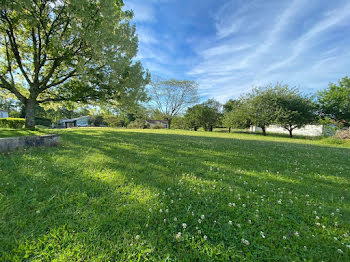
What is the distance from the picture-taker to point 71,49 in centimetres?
851

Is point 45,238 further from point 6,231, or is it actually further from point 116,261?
point 116,261

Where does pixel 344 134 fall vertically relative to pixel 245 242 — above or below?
above

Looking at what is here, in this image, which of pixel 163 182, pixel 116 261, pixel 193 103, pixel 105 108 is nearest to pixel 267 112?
pixel 193 103

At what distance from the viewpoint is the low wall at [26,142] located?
411cm

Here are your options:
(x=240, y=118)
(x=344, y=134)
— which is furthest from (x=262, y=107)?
(x=344, y=134)

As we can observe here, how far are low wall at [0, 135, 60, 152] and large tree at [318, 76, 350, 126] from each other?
31311 mm

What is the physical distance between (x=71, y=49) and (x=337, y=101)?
32.4 m

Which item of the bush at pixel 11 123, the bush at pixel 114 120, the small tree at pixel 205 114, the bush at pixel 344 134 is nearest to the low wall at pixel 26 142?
the bush at pixel 11 123

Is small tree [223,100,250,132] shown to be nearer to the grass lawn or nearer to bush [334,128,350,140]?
bush [334,128,350,140]

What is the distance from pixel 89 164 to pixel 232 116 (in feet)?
80.6

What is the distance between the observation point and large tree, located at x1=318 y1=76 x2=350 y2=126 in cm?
2009

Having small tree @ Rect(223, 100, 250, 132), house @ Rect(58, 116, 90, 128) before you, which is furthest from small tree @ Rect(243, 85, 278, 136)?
house @ Rect(58, 116, 90, 128)

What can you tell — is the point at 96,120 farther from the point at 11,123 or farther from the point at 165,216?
the point at 165,216

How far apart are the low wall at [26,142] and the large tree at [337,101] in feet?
103
